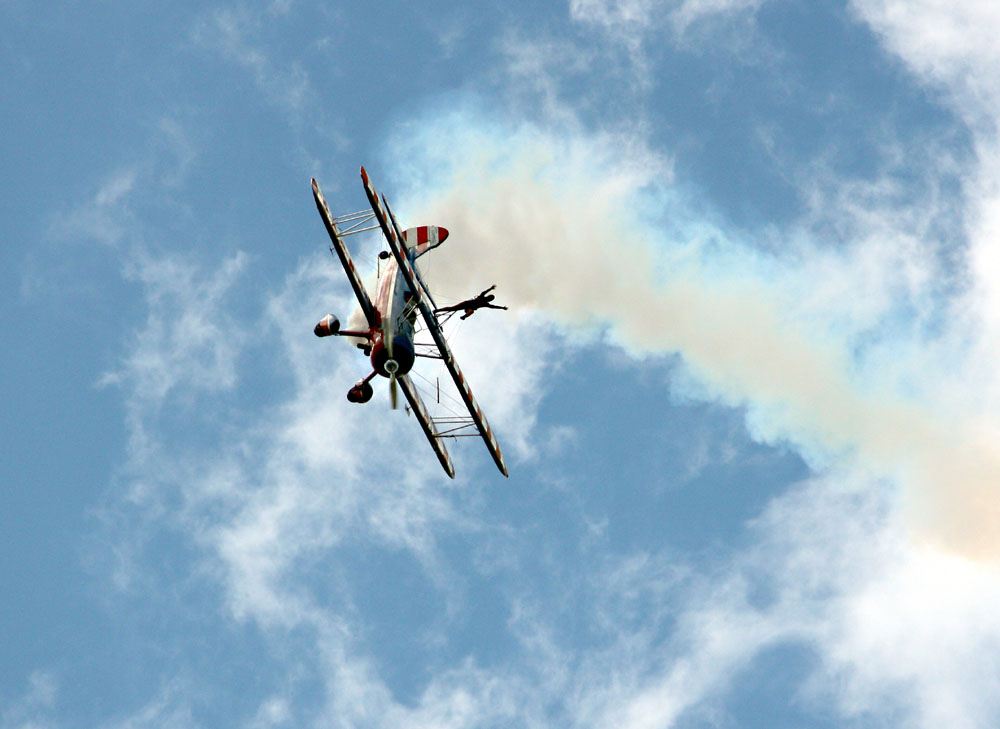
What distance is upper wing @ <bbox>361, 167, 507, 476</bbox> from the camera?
7519cm

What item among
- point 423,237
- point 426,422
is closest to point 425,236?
point 423,237

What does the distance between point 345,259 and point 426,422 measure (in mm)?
10534

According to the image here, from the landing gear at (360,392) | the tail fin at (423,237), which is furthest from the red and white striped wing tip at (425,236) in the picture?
the landing gear at (360,392)

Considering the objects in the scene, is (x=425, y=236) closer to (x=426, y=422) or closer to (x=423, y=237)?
(x=423, y=237)

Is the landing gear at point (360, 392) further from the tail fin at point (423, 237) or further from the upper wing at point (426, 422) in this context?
the tail fin at point (423, 237)

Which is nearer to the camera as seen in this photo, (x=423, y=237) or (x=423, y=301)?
(x=423, y=301)

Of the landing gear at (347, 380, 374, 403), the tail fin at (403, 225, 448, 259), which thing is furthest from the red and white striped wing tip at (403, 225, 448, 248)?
the landing gear at (347, 380, 374, 403)

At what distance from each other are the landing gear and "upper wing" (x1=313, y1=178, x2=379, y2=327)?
2958 mm

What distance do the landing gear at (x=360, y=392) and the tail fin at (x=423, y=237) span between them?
8.99 metres

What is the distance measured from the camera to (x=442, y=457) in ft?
279

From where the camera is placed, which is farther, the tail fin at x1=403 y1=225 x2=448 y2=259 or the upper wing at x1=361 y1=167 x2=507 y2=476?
the tail fin at x1=403 y1=225 x2=448 y2=259

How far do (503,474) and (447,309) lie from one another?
34.0 ft

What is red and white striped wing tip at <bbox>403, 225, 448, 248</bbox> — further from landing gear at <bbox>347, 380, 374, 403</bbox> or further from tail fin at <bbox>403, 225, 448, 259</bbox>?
landing gear at <bbox>347, 380, 374, 403</bbox>

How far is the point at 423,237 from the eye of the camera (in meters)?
85.3
